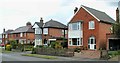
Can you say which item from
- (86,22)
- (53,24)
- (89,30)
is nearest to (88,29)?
(89,30)

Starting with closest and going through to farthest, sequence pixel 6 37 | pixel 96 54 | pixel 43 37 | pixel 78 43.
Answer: pixel 96 54 < pixel 78 43 < pixel 43 37 < pixel 6 37

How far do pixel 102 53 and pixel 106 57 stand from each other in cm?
154

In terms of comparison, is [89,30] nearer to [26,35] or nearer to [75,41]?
[75,41]

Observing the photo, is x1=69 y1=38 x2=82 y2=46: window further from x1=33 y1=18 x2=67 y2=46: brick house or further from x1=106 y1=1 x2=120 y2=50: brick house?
x1=33 y1=18 x2=67 y2=46: brick house

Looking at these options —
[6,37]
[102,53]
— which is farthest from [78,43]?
[6,37]

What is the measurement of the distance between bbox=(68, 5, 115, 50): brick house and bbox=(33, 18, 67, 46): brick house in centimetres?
1390

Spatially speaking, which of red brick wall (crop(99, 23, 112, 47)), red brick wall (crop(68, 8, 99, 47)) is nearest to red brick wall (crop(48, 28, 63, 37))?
red brick wall (crop(68, 8, 99, 47))

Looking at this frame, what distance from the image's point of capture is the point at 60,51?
3838 cm

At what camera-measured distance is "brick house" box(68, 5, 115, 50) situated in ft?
145

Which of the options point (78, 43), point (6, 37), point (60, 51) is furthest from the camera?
point (6, 37)

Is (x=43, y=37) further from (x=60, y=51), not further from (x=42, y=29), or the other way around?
(x=60, y=51)

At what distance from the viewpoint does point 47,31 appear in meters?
63.1

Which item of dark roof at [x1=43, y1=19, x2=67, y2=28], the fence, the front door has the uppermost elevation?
dark roof at [x1=43, y1=19, x2=67, y2=28]

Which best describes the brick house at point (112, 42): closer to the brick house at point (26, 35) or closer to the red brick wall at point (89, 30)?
the red brick wall at point (89, 30)
